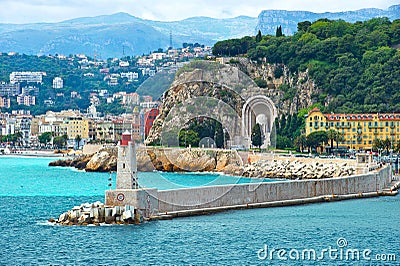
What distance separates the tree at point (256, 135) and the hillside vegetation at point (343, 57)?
4768 centimetres

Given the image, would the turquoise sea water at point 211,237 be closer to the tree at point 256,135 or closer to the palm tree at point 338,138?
the tree at point 256,135

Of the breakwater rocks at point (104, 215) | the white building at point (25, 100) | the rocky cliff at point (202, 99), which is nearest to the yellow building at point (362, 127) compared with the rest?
the rocky cliff at point (202, 99)

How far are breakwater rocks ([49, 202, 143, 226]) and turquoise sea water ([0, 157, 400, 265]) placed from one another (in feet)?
1.15

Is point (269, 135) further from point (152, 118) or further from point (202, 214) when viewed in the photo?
point (152, 118)

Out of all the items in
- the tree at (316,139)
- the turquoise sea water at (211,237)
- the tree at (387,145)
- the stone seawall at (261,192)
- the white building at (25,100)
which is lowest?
the turquoise sea water at (211,237)

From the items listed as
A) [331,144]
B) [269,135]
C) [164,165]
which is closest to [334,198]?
[269,135]

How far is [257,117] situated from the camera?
98.5 ft

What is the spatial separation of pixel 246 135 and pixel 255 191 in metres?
5.02

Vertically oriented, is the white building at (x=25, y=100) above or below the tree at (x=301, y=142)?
above

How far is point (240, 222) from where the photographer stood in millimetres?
30172

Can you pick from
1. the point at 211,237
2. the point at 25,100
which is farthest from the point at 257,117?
the point at 25,100

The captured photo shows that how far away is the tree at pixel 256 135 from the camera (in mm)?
29678

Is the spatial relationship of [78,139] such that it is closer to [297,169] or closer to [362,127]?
[362,127]

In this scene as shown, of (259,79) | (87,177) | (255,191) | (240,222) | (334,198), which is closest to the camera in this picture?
(240,222)
